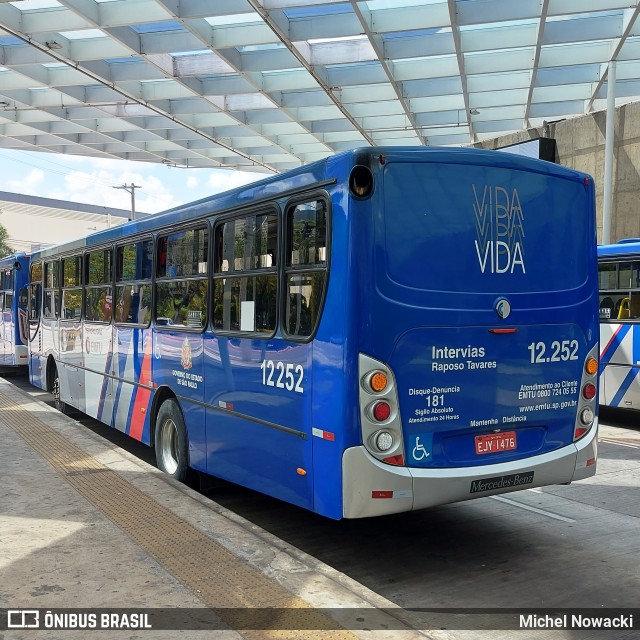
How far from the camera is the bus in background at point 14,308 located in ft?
60.5

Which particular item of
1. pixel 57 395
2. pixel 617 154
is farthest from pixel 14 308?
pixel 617 154

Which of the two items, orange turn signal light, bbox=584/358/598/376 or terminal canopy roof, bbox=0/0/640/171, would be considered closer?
orange turn signal light, bbox=584/358/598/376

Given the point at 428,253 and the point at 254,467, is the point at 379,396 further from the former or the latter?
the point at 254,467

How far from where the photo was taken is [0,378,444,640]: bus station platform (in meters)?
4.11

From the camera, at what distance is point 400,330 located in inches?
207

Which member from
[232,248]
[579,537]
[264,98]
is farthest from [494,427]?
[264,98]

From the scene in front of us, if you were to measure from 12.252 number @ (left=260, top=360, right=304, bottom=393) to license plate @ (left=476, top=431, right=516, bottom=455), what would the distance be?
1348mm

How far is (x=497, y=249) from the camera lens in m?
5.69

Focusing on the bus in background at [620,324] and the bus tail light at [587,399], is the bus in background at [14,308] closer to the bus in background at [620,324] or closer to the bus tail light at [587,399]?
the bus in background at [620,324]

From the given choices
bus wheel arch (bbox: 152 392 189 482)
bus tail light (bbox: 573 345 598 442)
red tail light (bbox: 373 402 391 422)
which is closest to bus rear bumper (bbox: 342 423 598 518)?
red tail light (bbox: 373 402 391 422)

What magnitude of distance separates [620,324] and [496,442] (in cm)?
716

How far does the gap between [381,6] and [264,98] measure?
7.74 meters

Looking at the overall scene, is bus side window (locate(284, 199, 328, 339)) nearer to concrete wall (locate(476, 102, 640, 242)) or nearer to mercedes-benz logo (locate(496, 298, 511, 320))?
mercedes-benz logo (locate(496, 298, 511, 320))

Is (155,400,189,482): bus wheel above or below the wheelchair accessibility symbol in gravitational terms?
below
